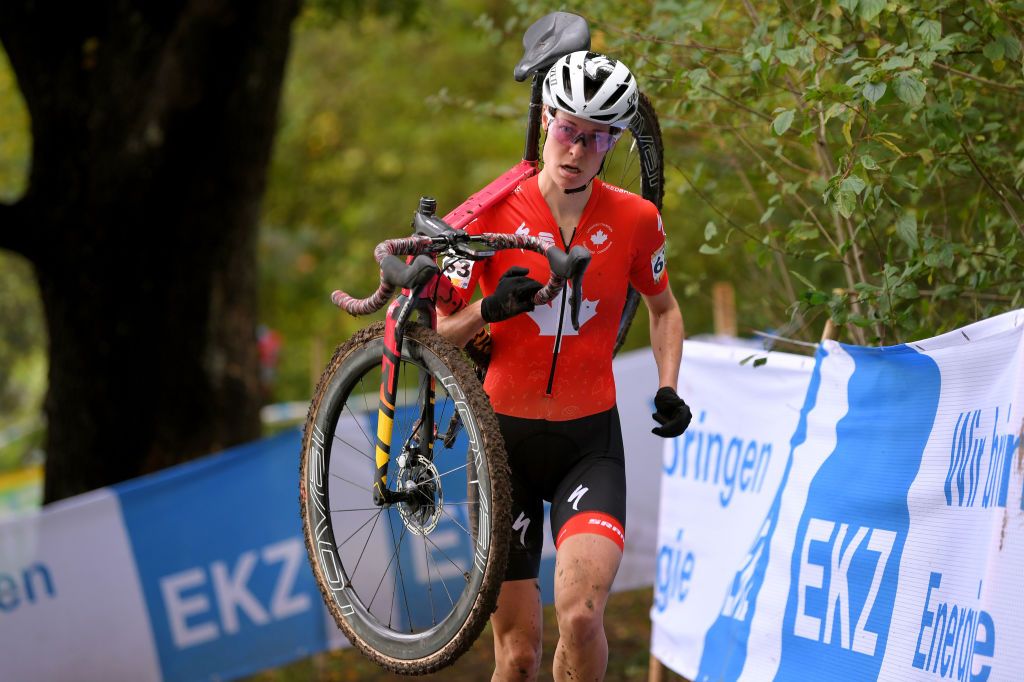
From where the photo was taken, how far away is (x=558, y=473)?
→ 14.1ft

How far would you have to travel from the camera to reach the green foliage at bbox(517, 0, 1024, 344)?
465 cm

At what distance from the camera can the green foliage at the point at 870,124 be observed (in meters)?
4.65

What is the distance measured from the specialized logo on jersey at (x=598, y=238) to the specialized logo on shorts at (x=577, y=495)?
768 mm

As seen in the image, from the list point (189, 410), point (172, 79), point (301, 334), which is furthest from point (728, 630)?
point (301, 334)

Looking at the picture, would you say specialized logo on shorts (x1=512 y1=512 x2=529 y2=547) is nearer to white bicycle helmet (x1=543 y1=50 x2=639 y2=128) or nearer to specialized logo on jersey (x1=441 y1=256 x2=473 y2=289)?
specialized logo on jersey (x1=441 y1=256 x2=473 y2=289)

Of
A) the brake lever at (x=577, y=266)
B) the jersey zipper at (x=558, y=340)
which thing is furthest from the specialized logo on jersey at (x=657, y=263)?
the brake lever at (x=577, y=266)

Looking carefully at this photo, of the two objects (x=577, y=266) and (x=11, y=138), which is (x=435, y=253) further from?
(x=11, y=138)

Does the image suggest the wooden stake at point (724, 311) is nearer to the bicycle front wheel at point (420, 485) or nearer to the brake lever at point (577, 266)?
the bicycle front wheel at point (420, 485)

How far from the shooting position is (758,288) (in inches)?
318

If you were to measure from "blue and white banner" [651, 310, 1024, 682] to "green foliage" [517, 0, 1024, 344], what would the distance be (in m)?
0.47

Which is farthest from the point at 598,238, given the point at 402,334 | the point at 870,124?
the point at 870,124

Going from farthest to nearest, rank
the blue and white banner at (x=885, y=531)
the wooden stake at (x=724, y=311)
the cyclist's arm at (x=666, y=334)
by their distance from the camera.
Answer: the wooden stake at (x=724, y=311), the cyclist's arm at (x=666, y=334), the blue and white banner at (x=885, y=531)

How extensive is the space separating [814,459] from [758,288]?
291 centimetres

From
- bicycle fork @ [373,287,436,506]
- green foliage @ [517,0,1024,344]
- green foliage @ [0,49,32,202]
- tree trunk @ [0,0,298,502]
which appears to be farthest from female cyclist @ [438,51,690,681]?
green foliage @ [0,49,32,202]
